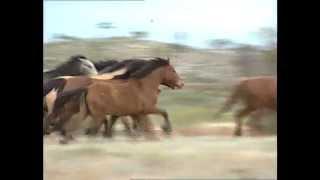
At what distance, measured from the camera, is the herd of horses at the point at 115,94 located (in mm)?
2021

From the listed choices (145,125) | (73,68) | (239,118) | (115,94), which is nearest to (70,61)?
(73,68)

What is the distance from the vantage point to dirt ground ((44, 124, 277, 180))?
6.56 ft

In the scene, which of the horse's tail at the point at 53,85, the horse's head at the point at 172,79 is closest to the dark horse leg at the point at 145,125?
the horse's head at the point at 172,79

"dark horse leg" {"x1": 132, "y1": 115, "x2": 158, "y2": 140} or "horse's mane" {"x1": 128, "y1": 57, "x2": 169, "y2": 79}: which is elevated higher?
"horse's mane" {"x1": 128, "y1": 57, "x2": 169, "y2": 79}

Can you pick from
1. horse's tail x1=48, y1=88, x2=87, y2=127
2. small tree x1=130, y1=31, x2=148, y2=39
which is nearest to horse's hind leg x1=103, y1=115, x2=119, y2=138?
horse's tail x1=48, y1=88, x2=87, y2=127

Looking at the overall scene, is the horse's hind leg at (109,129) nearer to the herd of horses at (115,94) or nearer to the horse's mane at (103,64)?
the herd of horses at (115,94)

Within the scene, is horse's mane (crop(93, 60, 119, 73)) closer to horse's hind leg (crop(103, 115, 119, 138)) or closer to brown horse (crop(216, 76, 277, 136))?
horse's hind leg (crop(103, 115, 119, 138))

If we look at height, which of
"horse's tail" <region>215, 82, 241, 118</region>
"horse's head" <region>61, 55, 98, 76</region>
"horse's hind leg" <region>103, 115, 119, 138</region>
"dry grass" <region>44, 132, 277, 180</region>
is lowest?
"dry grass" <region>44, 132, 277, 180</region>

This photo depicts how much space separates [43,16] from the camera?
2.01m

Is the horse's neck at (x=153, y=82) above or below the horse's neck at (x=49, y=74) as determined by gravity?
below
